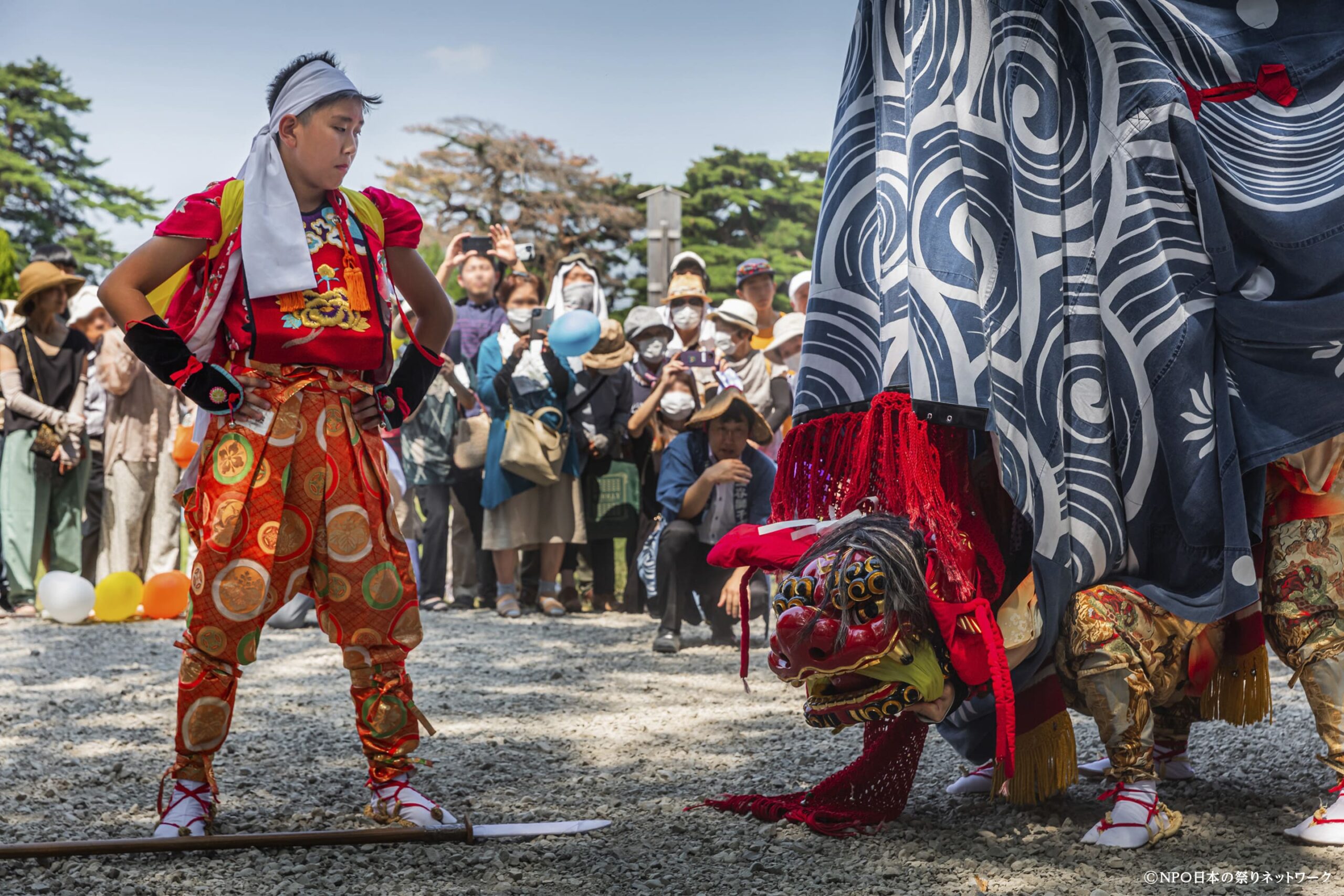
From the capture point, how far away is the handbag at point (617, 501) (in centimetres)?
802

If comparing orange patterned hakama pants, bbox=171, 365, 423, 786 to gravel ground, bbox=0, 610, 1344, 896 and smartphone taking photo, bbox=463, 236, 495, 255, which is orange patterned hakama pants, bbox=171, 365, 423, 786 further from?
smartphone taking photo, bbox=463, 236, 495, 255

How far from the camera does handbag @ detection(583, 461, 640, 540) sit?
802 cm

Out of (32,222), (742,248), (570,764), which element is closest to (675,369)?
(570,764)

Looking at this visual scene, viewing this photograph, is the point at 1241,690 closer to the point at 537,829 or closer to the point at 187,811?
the point at 537,829

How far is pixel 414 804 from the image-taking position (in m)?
3.38

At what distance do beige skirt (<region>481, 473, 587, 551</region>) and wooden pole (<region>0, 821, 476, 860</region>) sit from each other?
4756 millimetres

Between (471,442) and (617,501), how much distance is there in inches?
41.7

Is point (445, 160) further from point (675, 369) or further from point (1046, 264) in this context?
point (1046, 264)

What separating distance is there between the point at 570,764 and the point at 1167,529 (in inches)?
83.5

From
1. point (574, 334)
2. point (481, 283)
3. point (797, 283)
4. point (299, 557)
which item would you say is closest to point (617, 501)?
point (574, 334)

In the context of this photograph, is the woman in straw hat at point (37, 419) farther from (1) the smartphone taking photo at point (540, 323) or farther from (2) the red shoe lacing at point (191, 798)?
(2) the red shoe lacing at point (191, 798)

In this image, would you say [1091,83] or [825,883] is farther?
[1091,83]

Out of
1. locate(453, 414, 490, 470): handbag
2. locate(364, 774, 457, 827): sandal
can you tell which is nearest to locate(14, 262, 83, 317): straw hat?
locate(453, 414, 490, 470): handbag

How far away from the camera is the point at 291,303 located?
321 cm
